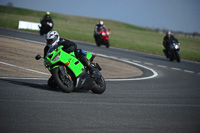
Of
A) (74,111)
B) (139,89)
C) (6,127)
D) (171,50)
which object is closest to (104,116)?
(74,111)

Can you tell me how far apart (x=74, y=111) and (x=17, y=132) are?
178 centimetres

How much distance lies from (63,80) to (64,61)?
41 centimetres

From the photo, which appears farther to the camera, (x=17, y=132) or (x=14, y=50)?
(x=14, y=50)

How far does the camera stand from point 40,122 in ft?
17.6

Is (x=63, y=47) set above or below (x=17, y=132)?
above

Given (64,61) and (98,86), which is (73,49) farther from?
(98,86)

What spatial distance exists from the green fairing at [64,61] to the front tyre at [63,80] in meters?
0.15

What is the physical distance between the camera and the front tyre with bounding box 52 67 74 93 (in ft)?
25.6

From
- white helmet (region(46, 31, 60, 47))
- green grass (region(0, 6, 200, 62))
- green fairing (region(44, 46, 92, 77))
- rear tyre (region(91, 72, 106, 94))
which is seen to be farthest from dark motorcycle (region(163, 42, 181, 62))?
white helmet (region(46, 31, 60, 47))

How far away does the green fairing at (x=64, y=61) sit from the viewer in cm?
796

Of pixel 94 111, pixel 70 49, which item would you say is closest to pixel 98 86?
pixel 70 49

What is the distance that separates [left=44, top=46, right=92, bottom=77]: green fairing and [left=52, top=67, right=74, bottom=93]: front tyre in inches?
6.1

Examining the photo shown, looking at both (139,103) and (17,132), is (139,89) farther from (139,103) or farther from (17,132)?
(17,132)

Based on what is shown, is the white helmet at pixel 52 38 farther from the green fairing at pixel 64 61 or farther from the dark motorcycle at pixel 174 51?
the dark motorcycle at pixel 174 51
